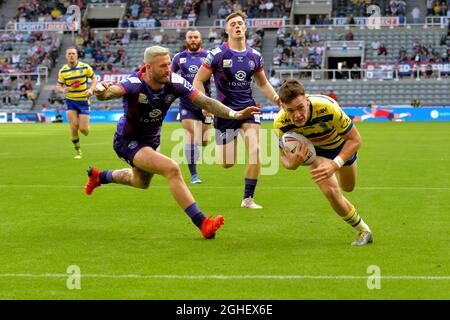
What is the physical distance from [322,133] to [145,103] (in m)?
1.98

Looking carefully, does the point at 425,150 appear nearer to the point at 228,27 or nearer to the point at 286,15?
the point at 228,27

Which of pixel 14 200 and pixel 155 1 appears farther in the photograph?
pixel 155 1

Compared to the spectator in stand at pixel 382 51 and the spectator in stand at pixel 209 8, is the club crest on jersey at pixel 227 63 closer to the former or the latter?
the spectator in stand at pixel 382 51

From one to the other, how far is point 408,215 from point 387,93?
40360 mm

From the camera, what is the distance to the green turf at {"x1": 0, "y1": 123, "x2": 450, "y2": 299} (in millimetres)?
6801

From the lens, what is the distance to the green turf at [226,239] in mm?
6801

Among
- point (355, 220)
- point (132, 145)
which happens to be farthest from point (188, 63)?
point (355, 220)

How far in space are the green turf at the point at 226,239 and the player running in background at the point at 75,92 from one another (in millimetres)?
4673

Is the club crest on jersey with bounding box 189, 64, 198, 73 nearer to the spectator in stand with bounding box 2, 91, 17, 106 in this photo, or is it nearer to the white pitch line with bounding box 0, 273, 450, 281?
the white pitch line with bounding box 0, 273, 450, 281

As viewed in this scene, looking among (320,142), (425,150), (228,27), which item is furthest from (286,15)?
(320,142)

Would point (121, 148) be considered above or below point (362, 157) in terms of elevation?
above

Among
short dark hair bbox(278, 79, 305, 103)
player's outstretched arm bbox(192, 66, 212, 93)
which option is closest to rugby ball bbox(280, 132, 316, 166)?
short dark hair bbox(278, 79, 305, 103)

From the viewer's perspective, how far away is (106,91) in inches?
353

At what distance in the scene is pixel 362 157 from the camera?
71.4ft
